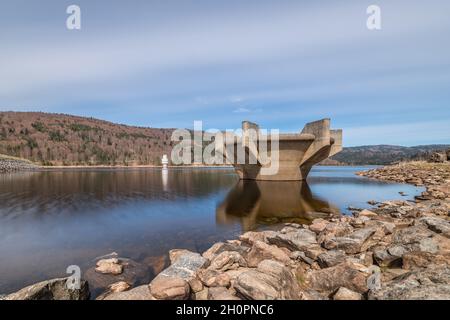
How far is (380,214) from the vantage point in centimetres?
1073

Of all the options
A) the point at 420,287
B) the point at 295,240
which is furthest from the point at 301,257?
the point at 420,287

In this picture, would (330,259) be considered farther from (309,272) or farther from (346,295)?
(346,295)

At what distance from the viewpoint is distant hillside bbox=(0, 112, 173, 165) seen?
112 metres

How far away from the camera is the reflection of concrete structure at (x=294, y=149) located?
2464 centimetres

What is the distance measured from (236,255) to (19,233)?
9.00m

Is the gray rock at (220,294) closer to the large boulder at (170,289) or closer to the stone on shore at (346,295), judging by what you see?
the large boulder at (170,289)

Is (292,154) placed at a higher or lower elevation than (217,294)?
higher

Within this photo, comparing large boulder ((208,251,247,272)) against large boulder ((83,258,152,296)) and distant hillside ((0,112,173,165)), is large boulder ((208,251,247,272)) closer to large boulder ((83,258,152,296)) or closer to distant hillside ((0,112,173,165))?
large boulder ((83,258,152,296))

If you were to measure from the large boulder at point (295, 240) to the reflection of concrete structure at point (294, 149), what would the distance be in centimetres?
1772

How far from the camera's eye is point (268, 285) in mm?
3957

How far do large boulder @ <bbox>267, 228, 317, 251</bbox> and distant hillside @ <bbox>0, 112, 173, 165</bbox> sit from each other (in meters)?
116

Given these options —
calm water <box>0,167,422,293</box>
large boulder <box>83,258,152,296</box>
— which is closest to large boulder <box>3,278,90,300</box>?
large boulder <box>83,258,152,296</box>
